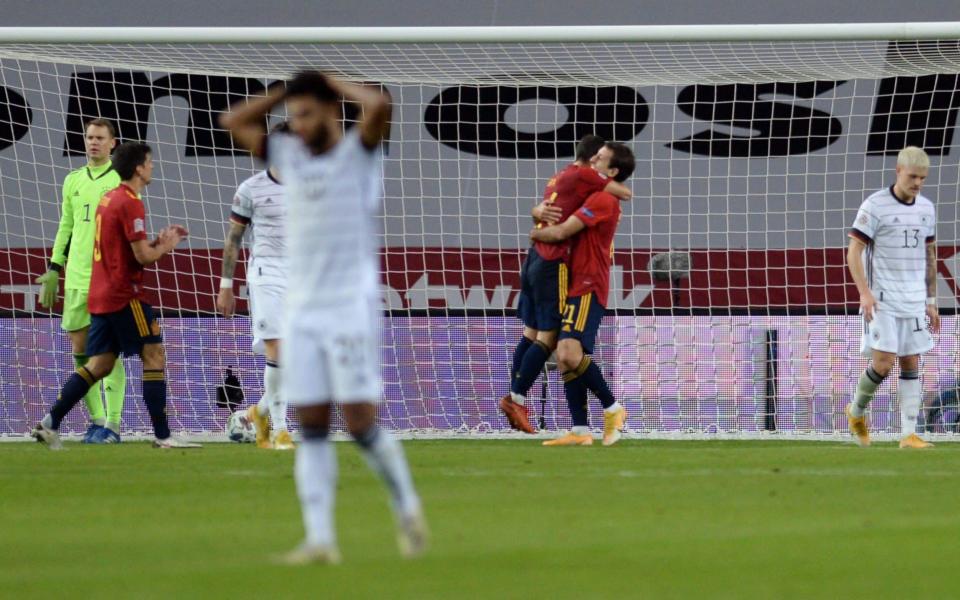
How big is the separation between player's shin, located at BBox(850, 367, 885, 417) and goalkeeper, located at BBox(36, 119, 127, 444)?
5039 mm

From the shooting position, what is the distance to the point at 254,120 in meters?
5.20

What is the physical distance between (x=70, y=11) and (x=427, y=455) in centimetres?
784

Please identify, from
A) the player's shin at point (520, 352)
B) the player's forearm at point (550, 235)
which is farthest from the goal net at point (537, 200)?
the player's forearm at point (550, 235)

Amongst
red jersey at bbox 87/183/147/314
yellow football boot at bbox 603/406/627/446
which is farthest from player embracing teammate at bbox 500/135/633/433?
red jersey at bbox 87/183/147/314

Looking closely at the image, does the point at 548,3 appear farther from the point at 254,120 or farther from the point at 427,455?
the point at 254,120

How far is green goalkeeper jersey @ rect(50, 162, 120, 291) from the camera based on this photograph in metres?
11.0

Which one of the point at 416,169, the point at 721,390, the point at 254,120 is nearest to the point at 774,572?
the point at 254,120

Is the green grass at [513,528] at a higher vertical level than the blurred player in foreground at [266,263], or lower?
lower

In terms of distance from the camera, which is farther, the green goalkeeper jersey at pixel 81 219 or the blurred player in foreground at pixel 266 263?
the green goalkeeper jersey at pixel 81 219

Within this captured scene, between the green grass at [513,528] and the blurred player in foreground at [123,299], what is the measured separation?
933 mm

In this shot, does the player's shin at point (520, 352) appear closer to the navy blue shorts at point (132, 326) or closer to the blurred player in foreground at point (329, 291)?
the navy blue shorts at point (132, 326)

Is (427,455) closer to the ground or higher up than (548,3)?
closer to the ground

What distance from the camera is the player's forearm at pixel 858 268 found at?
9.98 meters

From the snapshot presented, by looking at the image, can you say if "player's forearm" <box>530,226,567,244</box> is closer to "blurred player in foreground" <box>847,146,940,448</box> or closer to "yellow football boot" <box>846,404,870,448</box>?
"blurred player in foreground" <box>847,146,940,448</box>
